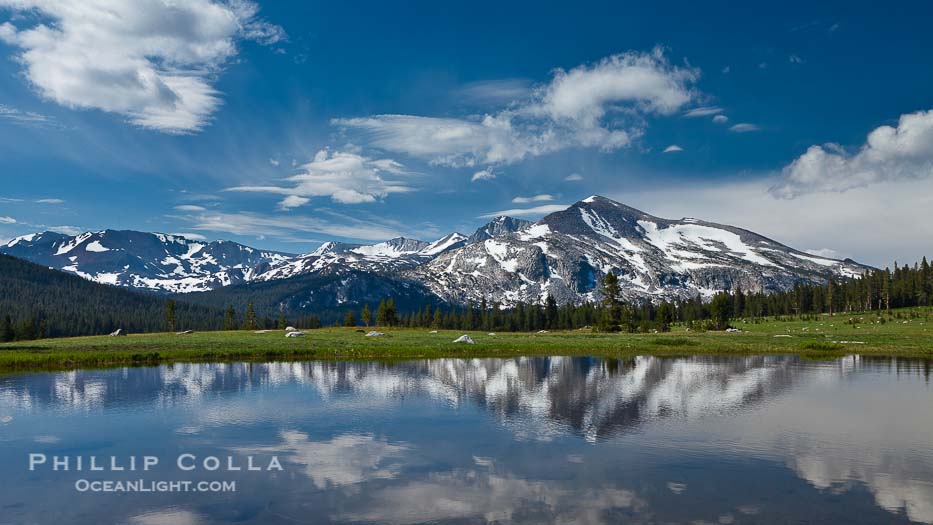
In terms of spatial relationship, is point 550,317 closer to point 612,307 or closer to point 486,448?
point 612,307

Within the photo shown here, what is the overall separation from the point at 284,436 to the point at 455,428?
29.4 feet

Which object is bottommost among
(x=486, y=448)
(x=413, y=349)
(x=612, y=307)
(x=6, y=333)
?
(x=6, y=333)

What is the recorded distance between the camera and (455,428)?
30.8m

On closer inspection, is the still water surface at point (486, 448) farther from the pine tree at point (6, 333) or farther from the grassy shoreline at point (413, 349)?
the pine tree at point (6, 333)

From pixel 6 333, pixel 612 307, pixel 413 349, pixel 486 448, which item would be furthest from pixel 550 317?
pixel 486 448

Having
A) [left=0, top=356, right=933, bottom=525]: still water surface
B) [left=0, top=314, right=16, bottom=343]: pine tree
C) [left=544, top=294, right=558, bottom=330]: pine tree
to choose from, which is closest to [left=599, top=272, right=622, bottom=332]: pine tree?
[left=544, top=294, right=558, bottom=330]: pine tree

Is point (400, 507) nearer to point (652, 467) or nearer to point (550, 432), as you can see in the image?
point (652, 467)

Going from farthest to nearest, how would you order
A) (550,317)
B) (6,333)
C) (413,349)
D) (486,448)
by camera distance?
(550,317) < (6,333) < (413,349) < (486,448)

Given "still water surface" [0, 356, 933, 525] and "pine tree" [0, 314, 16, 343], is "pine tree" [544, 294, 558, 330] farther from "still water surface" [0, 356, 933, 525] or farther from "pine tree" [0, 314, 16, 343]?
"pine tree" [0, 314, 16, 343]

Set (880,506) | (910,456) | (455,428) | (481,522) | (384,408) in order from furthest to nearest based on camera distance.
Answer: (384,408)
(455,428)
(910,456)
(880,506)
(481,522)

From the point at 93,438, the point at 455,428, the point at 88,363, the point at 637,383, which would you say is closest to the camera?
the point at 93,438

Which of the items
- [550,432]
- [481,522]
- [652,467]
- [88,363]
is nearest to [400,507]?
[481,522]

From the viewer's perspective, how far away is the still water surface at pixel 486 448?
60.2ft

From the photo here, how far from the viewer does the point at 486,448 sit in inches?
1033
